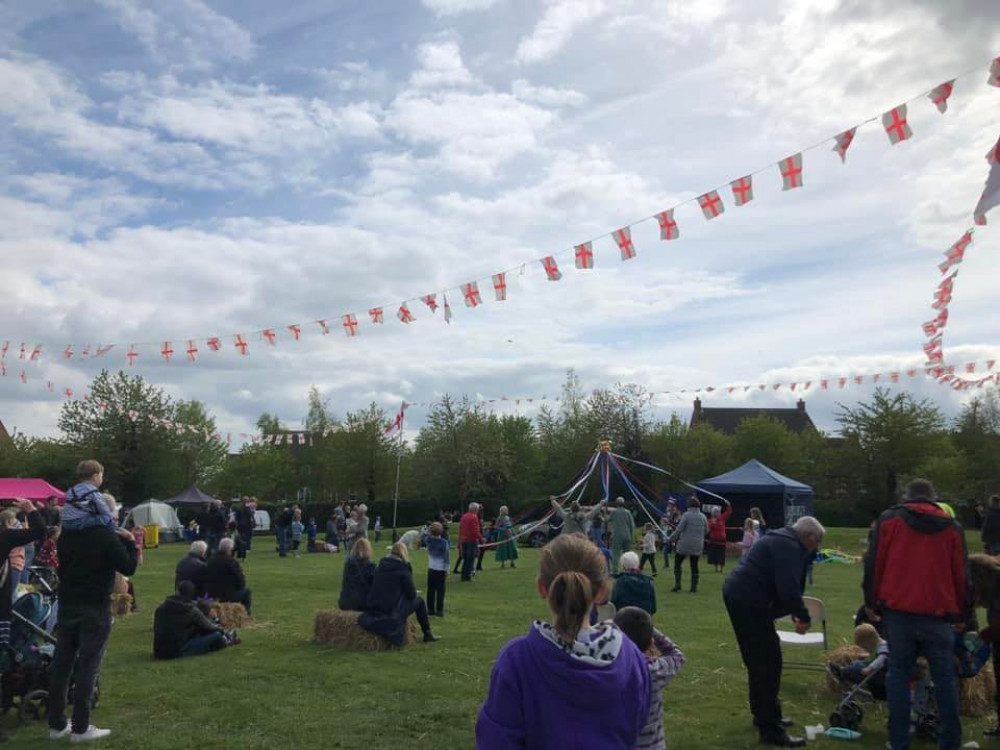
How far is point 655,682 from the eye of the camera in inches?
161

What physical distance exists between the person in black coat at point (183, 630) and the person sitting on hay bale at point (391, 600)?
5.48ft

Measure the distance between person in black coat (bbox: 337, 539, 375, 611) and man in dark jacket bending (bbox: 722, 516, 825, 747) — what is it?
522 cm

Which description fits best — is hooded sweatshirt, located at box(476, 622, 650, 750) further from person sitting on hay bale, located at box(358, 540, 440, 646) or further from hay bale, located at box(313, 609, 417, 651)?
hay bale, located at box(313, 609, 417, 651)

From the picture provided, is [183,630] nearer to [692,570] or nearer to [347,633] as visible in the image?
[347,633]

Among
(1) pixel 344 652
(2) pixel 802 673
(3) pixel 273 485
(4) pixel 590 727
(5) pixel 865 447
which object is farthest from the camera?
(3) pixel 273 485

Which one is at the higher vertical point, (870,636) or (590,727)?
(590,727)

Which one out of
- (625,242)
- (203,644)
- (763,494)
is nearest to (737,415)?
(763,494)

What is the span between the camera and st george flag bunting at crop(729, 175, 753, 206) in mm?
11867

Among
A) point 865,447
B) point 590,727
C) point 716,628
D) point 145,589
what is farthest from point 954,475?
point 590,727

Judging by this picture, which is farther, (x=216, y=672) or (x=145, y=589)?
(x=145, y=589)

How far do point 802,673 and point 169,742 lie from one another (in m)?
5.83

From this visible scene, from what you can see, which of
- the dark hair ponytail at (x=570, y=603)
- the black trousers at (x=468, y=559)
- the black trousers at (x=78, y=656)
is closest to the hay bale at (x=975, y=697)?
the dark hair ponytail at (x=570, y=603)

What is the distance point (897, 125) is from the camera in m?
10.1

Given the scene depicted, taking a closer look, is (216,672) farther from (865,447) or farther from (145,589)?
(865,447)
